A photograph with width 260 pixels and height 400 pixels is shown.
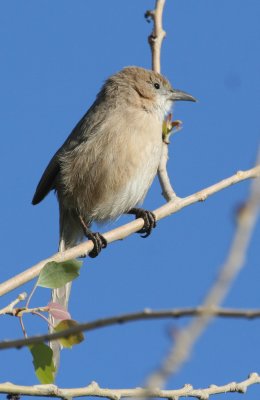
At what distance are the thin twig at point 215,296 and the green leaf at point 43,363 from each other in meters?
1.85

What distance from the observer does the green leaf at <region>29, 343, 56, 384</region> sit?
269 centimetres

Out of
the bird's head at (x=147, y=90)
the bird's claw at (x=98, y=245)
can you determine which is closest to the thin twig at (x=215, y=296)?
the bird's claw at (x=98, y=245)

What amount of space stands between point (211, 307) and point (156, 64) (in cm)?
404

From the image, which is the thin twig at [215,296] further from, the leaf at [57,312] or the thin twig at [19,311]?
the leaf at [57,312]

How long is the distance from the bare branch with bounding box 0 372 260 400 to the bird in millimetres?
2676

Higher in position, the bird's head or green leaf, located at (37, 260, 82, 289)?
the bird's head

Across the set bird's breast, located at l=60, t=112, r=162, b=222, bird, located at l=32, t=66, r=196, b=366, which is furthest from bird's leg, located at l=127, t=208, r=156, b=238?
bird's breast, located at l=60, t=112, r=162, b=222

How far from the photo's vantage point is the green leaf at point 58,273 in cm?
288

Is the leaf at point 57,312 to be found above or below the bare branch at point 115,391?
above

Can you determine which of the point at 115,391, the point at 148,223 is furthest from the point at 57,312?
the point at 148,223

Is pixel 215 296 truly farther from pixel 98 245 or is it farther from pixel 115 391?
pixel 98 245

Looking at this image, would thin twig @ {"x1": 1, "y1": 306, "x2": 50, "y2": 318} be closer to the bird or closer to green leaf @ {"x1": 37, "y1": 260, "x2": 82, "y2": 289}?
green leaf @ {"x1": 37, "y1": 260, "x2": 82, "y2": 289}

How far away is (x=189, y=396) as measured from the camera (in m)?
2.47

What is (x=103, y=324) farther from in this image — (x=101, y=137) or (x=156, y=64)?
(x=101, y=137)
